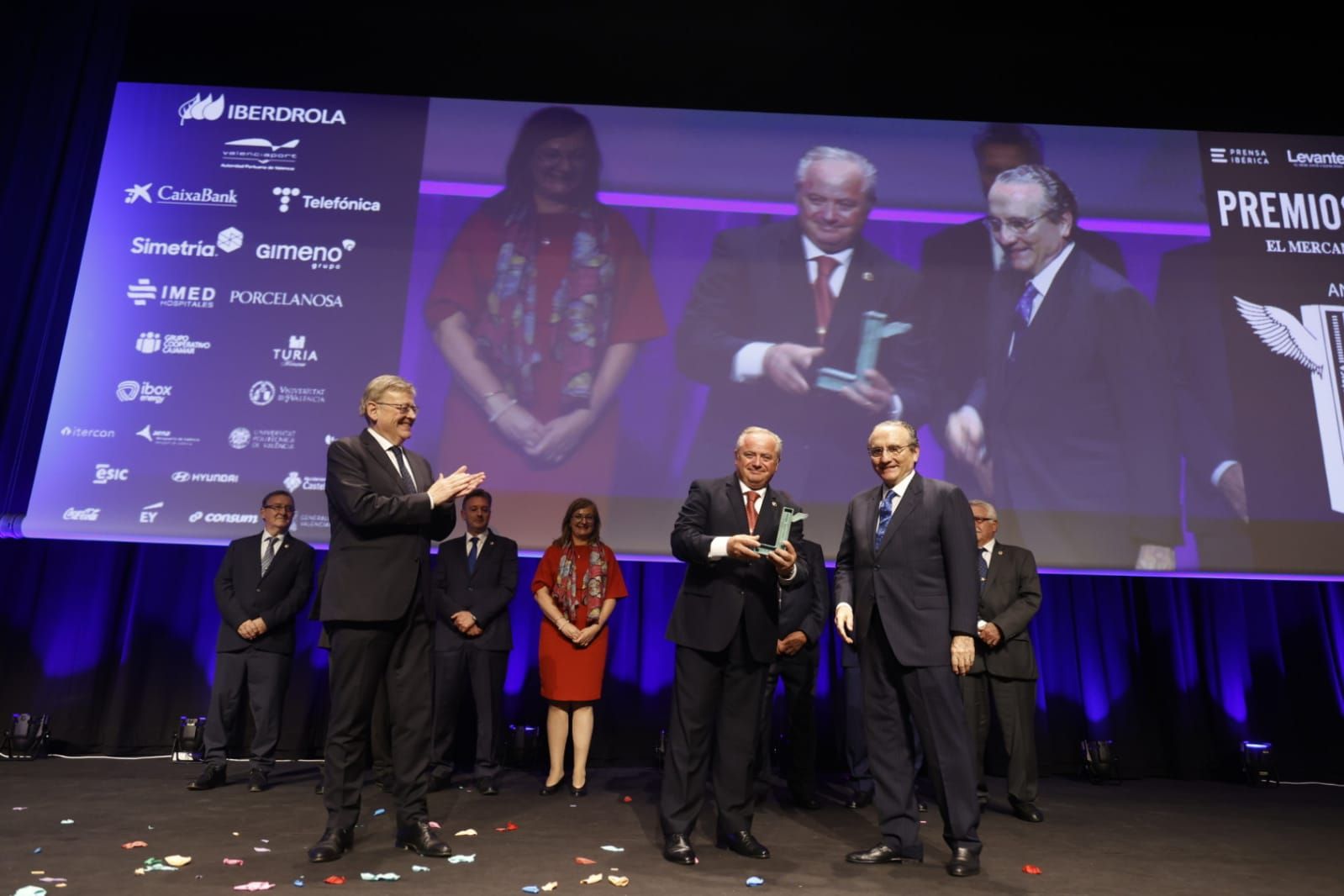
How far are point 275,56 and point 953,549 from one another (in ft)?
16.7

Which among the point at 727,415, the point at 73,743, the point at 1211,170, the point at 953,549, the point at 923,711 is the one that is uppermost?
the point at 1211,170

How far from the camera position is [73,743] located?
4.95m

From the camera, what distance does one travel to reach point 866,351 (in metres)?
4.50

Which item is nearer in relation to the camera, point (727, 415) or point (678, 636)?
point (678, 636)

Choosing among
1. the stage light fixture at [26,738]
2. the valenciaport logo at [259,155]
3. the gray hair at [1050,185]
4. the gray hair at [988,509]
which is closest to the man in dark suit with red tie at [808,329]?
the gray hair at [988,509]


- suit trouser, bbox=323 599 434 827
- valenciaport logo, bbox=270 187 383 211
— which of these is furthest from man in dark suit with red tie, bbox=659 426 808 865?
valenciaport logo, bbox=270 187 383 211

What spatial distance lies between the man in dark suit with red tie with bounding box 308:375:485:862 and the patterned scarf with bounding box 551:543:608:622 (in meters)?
1.27

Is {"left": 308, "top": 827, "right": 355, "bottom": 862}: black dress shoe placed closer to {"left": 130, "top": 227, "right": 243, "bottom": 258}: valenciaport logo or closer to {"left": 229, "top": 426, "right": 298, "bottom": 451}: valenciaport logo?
{"left": 229, "top": 426, "right": 298, "bottom": 451}: valenciaport logo

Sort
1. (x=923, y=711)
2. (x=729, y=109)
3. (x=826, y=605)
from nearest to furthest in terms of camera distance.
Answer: (x=923, y=711), (x=826, y=605), (x=729, y=109)

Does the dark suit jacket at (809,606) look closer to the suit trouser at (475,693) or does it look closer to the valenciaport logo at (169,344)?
the suit trouser at (475,693)

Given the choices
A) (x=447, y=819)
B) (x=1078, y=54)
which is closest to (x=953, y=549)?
(x=447, y=819)

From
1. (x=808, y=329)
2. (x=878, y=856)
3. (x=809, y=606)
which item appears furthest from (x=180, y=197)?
(x=878, y=856)

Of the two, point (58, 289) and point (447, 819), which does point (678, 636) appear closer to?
point (447, 819)

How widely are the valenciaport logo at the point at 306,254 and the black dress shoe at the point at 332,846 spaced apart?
3.00 m
